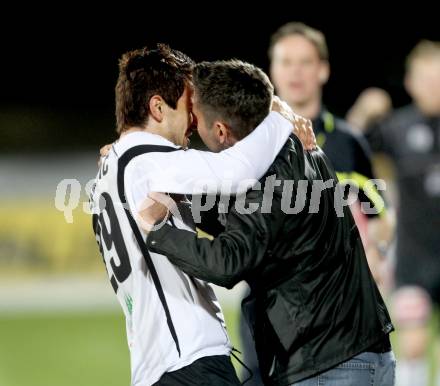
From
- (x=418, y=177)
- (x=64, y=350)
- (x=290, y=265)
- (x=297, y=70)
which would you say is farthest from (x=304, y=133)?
(x=64, y=350)

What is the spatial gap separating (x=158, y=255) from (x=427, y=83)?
4.13m

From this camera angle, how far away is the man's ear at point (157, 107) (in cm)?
299

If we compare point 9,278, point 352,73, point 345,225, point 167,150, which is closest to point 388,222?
point 345,225

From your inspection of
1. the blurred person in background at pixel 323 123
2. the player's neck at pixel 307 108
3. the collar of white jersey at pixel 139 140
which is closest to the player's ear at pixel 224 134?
the collar of white jersey at pixel 139 140

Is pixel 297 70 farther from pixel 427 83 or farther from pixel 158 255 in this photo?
pixel 158 255

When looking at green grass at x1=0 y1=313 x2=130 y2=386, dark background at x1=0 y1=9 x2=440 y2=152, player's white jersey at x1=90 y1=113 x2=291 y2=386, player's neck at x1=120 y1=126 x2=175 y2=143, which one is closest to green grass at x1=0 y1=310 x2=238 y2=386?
green grass at x1=0 y1=313 x2=130 y2=386

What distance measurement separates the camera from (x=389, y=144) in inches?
268

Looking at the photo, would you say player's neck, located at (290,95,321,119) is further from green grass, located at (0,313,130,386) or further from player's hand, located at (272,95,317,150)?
green grass, located at (0,313,130,386)

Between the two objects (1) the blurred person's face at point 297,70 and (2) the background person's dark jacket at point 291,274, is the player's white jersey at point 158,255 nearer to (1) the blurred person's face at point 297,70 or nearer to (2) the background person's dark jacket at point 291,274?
(2) the background person's dark jacket at point 291,274

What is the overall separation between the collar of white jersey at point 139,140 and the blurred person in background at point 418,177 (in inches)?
154

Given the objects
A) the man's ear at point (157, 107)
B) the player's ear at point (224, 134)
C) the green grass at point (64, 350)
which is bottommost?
the green grass at point (64, 350)

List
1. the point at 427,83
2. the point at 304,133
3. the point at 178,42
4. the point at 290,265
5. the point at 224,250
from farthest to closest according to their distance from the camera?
the point at 178,42 → the point at 427,83 → the point at 304,133 → the point at 290,265 → the point at 224,250

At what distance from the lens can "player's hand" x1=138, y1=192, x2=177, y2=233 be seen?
9.43 feet

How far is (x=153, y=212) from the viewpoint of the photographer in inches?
114
